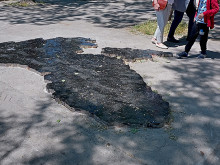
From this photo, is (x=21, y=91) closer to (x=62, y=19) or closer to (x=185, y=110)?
(x=185, y=110)

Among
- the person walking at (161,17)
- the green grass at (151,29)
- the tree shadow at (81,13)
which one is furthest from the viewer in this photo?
the tree shadow at (81,13)

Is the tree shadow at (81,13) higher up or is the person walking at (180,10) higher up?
the person walking at (180,10)

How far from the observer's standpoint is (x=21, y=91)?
4258 millimetres

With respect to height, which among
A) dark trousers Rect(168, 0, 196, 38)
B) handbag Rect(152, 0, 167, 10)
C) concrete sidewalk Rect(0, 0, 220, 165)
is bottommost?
concrete sidewalk Rect(0, 0, 220, 165)

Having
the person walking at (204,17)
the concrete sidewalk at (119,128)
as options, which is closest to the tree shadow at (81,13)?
the person walking at (204,17)

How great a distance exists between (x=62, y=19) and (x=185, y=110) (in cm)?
733

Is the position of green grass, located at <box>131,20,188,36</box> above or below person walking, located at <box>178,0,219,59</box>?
below

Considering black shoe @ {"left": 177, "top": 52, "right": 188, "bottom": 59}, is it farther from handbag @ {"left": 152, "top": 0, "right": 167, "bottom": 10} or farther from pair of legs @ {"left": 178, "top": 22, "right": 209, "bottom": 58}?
handbag @ {"left": 152, "top": 0, "right": 167, "bottom": 10}

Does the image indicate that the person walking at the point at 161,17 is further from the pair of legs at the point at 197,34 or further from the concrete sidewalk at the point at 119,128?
the concrete sidewalk at the point at 119,128

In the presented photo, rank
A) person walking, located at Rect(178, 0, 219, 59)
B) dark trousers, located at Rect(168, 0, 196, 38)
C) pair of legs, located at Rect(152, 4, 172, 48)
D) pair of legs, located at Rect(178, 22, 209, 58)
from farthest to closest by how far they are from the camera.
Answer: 1. dark trousers, located at Rect(168, 0, 196, 38)
2. pair of legs, located at Rect(152, 4, 172, 48)
3. pair of legs, located at Rect(178, 22, 209, 58)
4. person walking, located at Rect(178, 0, 219, 59)

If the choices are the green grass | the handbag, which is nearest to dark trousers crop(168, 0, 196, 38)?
the green grass

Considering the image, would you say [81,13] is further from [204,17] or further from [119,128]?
[119,128]

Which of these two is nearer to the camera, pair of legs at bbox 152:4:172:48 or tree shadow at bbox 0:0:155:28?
pair of legs at bbox 152:4:172:48

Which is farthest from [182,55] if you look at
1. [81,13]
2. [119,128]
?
[81,13]
